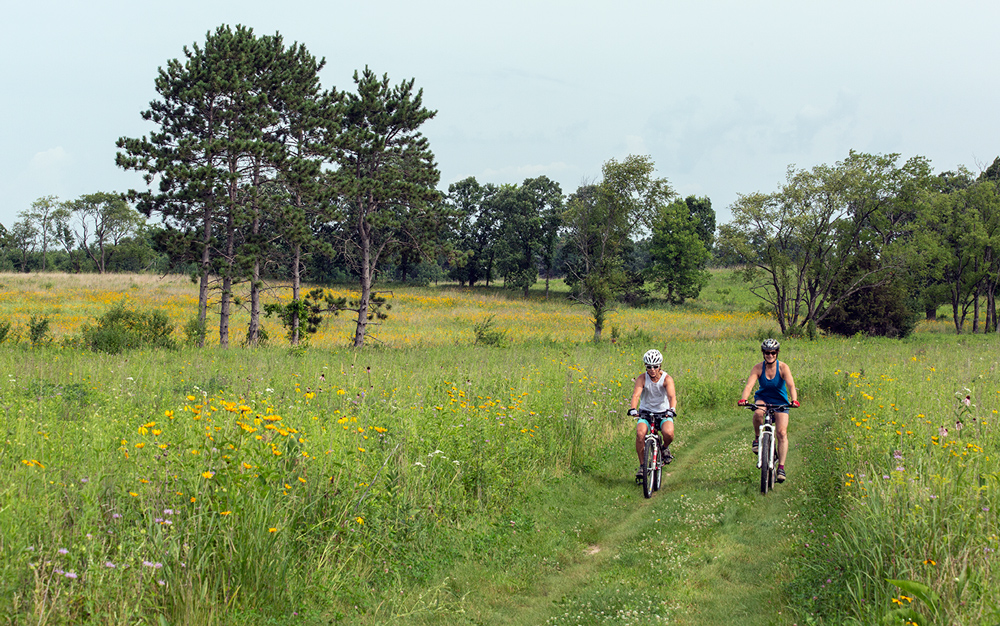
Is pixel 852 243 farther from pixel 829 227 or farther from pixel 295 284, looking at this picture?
pixel 295 284

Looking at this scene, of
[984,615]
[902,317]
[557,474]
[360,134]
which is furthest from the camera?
[902,317]

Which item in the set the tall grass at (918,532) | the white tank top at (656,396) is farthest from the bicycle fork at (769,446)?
the white tank top at (656,396)

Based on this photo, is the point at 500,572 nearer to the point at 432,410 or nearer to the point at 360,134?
the point at 432,410

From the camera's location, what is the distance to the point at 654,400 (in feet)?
30.3

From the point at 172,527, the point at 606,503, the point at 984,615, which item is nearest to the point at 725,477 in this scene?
the point at 606,503

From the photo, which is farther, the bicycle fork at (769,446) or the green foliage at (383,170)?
the green foliage at (383,170)

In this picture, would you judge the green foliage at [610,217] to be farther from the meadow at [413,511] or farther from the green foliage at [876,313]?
the meadow at [413,511]

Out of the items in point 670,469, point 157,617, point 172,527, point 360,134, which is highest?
point 360,134

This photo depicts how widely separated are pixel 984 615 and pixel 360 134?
27656mm

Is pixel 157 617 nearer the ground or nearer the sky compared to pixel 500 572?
nearer the sky

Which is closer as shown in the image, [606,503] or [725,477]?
[606,503]

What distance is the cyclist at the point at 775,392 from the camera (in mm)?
8969

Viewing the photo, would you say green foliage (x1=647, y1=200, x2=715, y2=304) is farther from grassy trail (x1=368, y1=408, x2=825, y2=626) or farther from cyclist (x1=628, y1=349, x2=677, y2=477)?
cyclist (x1=628, y1=349, x2=677, y2=477)

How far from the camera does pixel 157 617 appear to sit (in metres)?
4.07
